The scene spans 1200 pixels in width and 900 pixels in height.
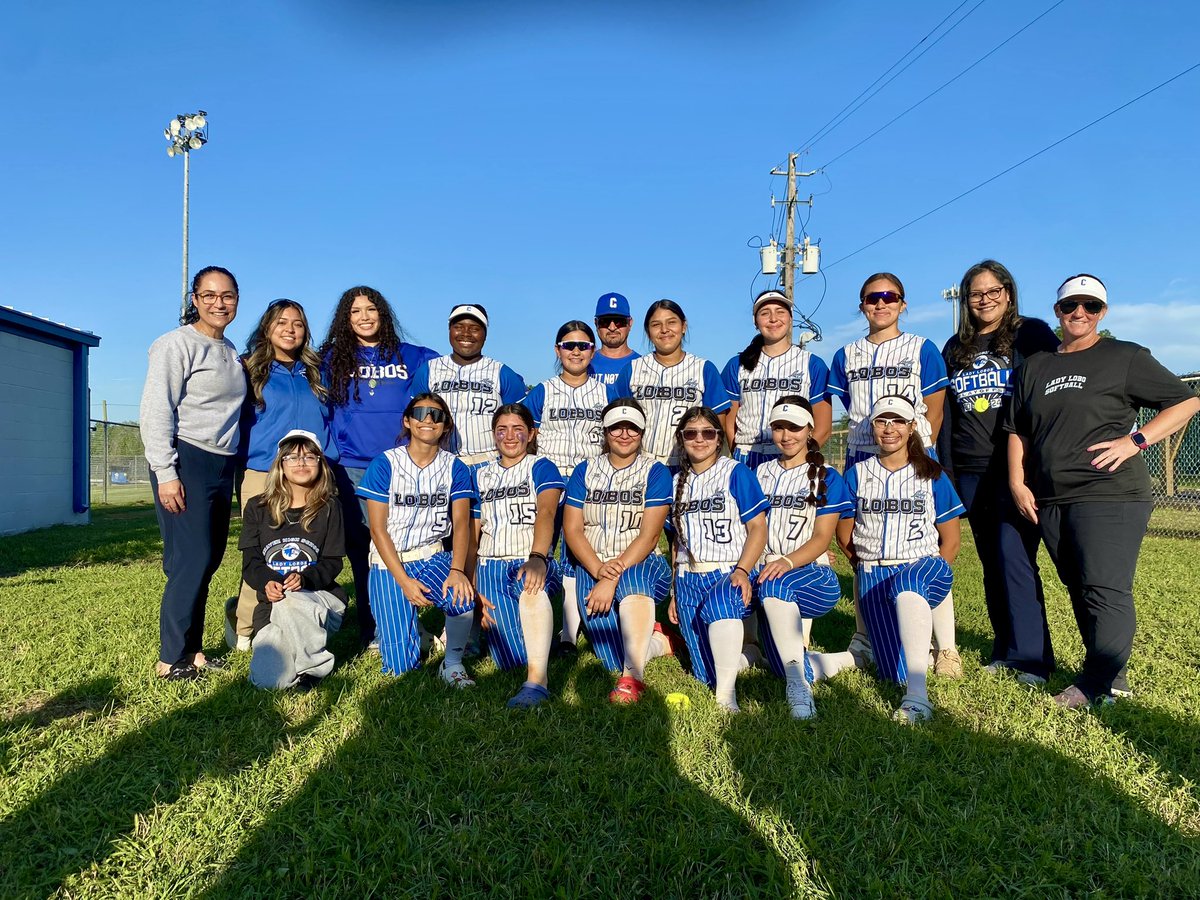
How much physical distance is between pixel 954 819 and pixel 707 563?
1.74 metres

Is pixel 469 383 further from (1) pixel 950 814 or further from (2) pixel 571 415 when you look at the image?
(1) pixel 950 814

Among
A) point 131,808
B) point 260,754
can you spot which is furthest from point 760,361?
point 131,808

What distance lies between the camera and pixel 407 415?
14.3 ft

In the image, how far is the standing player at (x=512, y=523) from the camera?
4246 mm

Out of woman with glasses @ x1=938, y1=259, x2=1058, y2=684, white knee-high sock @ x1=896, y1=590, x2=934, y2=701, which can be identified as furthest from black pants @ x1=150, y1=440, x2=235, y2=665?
woman with glasses @ x1=938, y1=259, x2=1058, y2=684

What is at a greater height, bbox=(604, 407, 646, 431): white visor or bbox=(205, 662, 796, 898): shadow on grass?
bbox=(604, 407, 646, 431): white visor

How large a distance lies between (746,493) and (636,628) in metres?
0.93

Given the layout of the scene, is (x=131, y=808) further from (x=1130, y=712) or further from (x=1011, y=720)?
(x=1130, y=712)

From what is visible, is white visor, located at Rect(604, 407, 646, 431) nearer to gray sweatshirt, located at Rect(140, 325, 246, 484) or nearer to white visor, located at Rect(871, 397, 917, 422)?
white visor, located at Rect(871, 397, 917, 422)

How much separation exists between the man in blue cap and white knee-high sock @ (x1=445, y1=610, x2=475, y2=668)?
1712mm

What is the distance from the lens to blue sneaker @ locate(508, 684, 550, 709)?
12.1ft

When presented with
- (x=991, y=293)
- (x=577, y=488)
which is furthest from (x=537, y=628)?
(x=991, y=293)

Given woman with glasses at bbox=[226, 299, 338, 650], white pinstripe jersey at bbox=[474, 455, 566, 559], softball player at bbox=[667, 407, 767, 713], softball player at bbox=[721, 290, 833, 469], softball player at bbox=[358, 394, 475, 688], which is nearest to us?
softball player at bbox=[667, 407, 767, 713]

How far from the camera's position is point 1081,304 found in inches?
147
